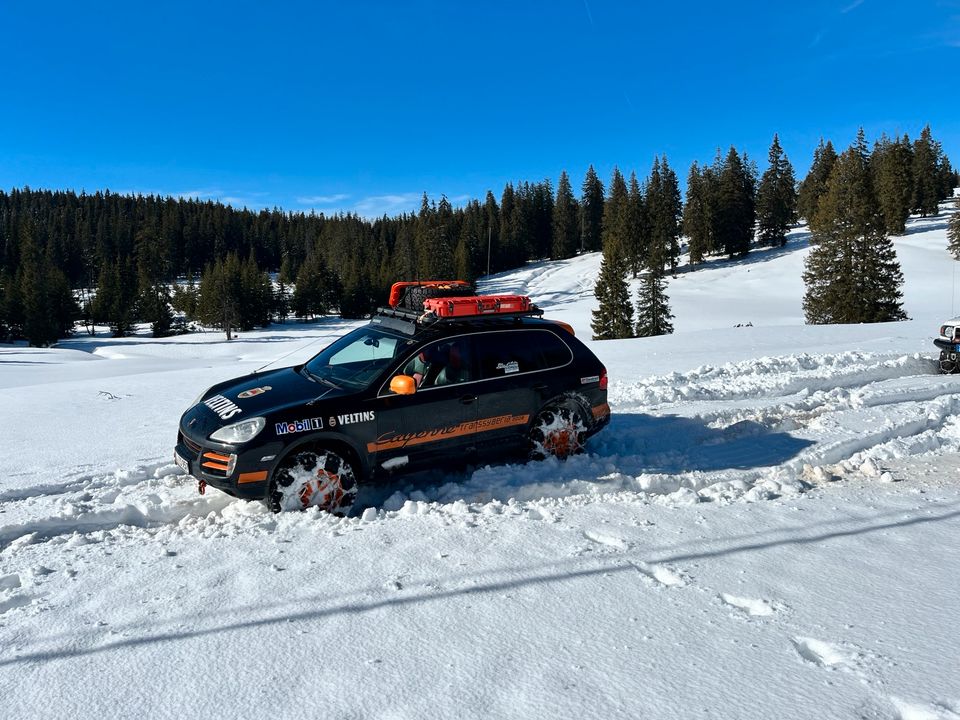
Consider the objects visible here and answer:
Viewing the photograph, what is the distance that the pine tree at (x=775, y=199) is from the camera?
222 ft

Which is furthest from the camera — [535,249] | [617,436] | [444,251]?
[535,249]

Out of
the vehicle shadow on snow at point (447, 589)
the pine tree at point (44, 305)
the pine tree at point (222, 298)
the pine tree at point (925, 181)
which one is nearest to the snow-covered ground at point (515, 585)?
the vehicle shadow on snow at point (447, 589)

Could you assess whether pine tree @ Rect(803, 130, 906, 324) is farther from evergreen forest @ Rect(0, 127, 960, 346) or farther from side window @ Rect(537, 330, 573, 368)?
side window @ Rect(537, 330, 573, 368)

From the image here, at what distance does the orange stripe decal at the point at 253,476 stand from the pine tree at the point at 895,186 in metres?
73.1

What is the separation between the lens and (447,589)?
3855 mm

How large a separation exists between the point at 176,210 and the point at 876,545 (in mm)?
145562

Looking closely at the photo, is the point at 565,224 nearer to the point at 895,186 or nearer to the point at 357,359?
the point at 895,186

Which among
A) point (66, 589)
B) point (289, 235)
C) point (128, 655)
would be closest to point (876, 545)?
point (128, 655)

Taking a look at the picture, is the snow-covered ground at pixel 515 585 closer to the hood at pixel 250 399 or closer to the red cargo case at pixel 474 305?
the hood at pixel 250 399

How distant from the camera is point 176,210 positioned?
423 feet

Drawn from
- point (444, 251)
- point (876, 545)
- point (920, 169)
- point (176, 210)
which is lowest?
point (876, 545)

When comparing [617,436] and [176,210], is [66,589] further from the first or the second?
[176,210]

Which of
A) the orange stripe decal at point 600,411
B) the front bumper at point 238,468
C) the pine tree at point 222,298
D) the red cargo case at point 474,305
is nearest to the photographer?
the front bumper at point 238,468

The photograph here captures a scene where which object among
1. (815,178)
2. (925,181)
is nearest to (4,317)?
(815,178)
